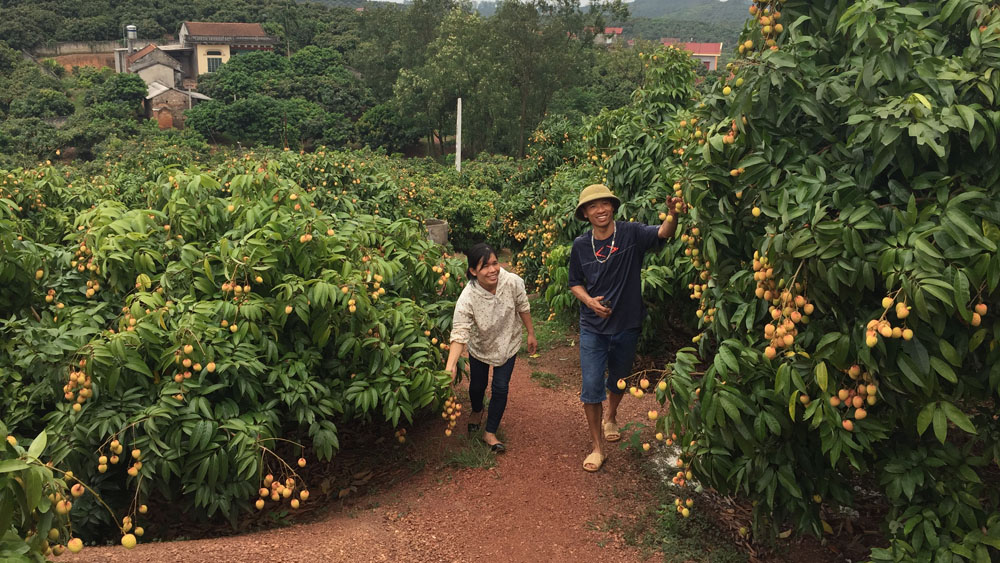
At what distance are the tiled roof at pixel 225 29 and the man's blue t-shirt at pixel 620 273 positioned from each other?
43.0 meters

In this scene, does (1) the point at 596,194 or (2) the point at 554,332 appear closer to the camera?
(1) the point at 596,194

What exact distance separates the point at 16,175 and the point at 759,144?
6.02m

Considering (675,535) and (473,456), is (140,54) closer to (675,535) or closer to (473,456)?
(473,456)

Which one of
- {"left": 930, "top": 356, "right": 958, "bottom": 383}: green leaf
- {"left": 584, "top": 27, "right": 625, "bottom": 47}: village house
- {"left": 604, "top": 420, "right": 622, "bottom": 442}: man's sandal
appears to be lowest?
{"left": 604, "top": 420, "right": 622, "bottom": 442}: man's sandal

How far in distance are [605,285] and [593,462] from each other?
1.06 m

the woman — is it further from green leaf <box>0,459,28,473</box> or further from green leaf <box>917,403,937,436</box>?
green leaf <box>0,459,28,473</box>

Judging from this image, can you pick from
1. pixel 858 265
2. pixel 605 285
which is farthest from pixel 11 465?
pixel 605 285

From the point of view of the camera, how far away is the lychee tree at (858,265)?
2.31 m

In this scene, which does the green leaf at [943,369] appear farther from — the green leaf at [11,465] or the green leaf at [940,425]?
the green leaf at [11,465]

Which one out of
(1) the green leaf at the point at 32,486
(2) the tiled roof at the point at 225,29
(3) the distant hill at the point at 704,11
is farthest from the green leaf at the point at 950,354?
(3) the distant hill at the point at 704,11

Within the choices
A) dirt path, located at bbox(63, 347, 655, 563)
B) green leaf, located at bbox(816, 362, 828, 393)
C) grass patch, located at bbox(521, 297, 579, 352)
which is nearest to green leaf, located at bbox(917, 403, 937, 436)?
green leaf, located at bbox(816, 362, 828, 393)

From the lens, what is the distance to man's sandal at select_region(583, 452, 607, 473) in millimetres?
4039

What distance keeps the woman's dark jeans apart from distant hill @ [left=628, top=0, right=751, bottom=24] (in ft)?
382

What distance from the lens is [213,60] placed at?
133ft
